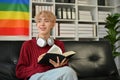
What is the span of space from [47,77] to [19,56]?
0.48 meters

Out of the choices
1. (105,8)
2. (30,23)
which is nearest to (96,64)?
(30,23)

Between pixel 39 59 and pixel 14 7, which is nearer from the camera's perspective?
pixel 39 59

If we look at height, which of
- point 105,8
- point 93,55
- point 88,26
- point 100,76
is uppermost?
point 105,8

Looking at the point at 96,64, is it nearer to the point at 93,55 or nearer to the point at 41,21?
the point at 93,55

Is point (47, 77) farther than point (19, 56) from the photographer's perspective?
No

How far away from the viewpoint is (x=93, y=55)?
220 cm

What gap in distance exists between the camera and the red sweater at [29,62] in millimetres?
1782

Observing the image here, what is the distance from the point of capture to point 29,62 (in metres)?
1.86

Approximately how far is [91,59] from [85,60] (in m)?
0.07

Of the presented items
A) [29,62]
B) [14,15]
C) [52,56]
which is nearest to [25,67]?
[29,62]

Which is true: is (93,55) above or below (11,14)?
below

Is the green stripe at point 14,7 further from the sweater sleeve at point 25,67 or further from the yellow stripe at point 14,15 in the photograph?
the sweater sleeve at point 25,67

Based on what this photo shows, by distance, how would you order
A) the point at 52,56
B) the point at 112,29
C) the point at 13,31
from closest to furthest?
the point at 52,56 → the point at 13,31 → the point at 112,29

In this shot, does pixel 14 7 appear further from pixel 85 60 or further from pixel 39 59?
pixel 39 59
